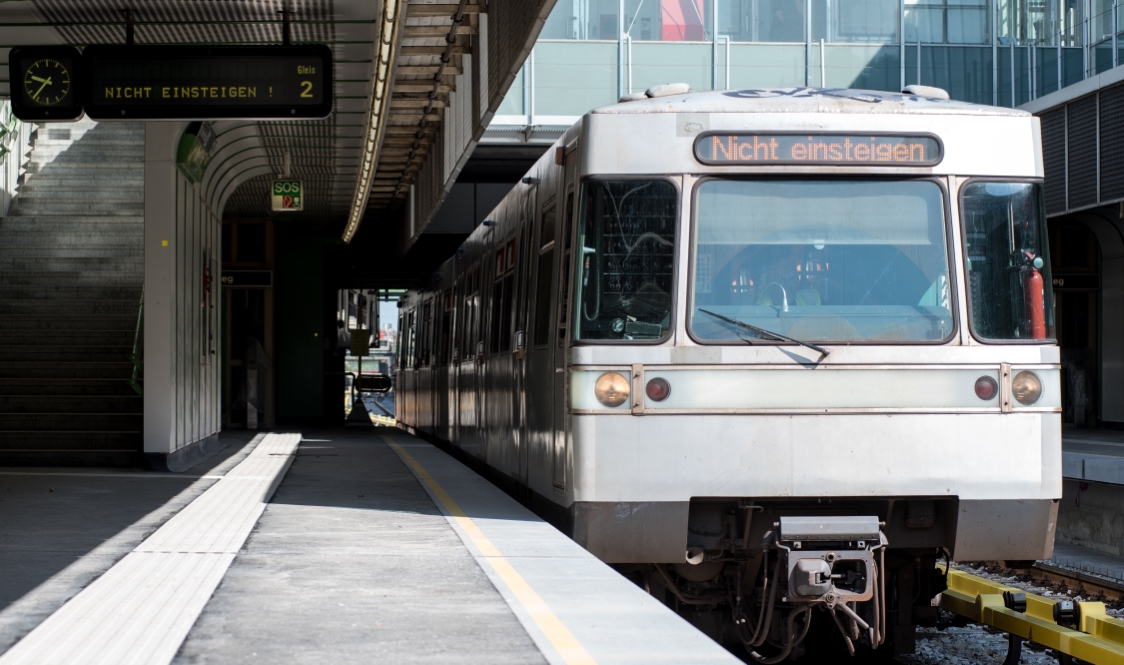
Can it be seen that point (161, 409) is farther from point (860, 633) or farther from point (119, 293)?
point (860, 633)

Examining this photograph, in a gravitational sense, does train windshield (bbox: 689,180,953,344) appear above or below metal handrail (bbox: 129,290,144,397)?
above

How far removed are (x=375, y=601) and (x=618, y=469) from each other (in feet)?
5.37

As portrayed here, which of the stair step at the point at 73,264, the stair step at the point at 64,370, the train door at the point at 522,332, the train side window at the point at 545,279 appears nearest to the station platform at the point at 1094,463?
the train door at the point at 522,332

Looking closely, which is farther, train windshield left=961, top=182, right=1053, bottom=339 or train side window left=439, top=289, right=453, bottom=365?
train side window left=439, top=289, right=453, bottom=365

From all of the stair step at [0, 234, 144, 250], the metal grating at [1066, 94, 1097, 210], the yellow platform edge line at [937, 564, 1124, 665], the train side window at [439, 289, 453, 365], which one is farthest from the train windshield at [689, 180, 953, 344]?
the metal grating at [1066, 94, 1097, 210]

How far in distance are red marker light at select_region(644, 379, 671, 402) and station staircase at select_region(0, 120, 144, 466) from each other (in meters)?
8.20

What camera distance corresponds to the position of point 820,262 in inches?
276

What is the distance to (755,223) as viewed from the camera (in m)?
7.03

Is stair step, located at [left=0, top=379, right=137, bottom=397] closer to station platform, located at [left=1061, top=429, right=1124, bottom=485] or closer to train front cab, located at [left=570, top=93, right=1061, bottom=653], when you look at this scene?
train front cab, located at [left=570, top=93, right=1061, bottom=653]

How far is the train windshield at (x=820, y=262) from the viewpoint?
22.9ft

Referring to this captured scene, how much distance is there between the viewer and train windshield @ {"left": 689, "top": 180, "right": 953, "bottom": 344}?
22.9 ft

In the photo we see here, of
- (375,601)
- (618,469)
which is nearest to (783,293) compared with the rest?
(618,469)

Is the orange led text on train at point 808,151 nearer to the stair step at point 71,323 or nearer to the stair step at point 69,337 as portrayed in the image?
the stair step at point 69,337

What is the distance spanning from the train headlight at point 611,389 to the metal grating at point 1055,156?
17.5 m
